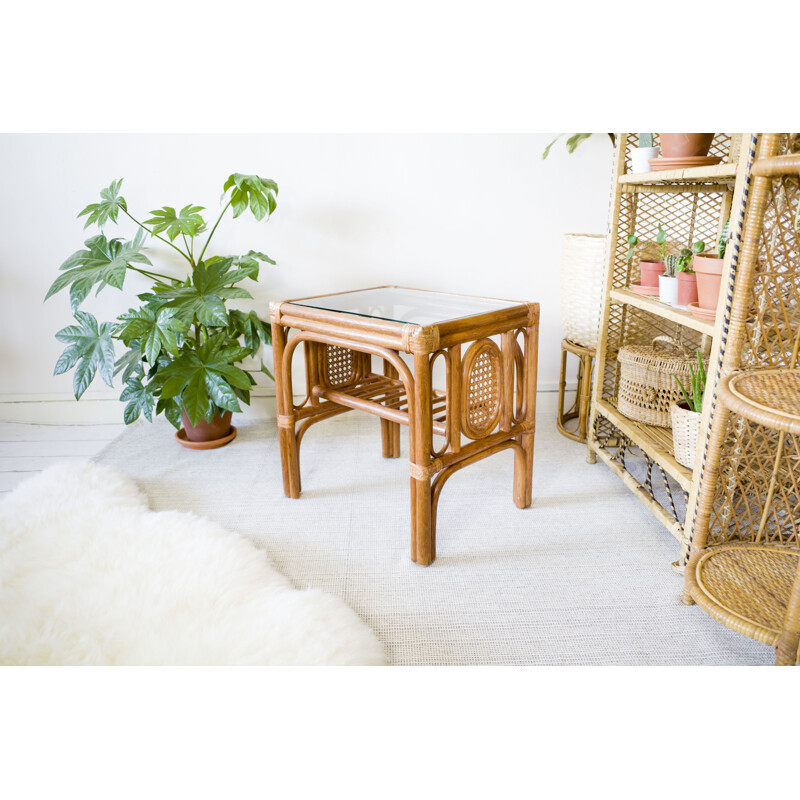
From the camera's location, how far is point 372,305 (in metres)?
1.73

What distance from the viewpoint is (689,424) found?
149 centimetres

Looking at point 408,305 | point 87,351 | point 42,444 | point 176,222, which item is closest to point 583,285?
point 408,305

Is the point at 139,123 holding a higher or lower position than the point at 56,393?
higher

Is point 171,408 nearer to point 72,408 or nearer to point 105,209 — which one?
point 105,209

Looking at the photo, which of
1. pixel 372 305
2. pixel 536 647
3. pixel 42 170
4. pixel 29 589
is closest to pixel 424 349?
pixel 372 305

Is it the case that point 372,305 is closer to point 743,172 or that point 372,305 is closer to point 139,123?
point 139,123

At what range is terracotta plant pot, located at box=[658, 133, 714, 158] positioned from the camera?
1.49 meters

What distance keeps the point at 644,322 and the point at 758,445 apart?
0.76 meters

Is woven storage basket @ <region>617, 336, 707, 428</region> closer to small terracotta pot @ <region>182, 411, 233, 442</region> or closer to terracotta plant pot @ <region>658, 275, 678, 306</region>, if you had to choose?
terracotta plant pot @ <region>658, 275, 678, 306</region>

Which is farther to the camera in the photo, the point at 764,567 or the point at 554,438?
the point at 554,438

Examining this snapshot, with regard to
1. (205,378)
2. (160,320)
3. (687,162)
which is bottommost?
(205,378)

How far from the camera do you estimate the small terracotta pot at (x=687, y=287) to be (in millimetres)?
1540

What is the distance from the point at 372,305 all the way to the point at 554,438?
1.04 metres

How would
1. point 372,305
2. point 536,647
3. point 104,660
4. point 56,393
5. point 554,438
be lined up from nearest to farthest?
point 104,660 → point 536,647 → point 372,305 → point 554,438 → point 56,393
